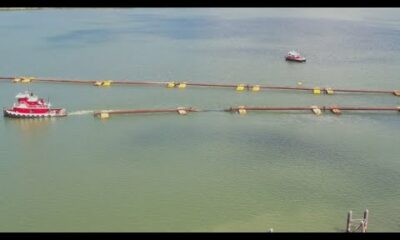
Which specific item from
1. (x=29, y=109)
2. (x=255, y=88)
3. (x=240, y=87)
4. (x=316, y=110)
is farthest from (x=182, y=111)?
(x=29, y=109)

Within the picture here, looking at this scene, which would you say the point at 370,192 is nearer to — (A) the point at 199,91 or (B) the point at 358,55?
(A) the point at 199,91

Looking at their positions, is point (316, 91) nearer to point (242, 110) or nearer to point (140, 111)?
point (242, 110)

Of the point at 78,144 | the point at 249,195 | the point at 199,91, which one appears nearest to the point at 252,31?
the point at 199,91

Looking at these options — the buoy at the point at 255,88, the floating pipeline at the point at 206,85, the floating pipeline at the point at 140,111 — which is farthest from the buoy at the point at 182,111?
the buoy at the point at 255,88

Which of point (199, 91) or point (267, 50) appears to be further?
point (267, 50)

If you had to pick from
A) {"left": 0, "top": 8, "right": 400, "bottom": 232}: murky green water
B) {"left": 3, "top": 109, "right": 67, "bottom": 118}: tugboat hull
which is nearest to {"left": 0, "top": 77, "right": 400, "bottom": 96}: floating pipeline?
{"left": 0, "top": 8, "right": 400, "bottom": 232}: murky green water

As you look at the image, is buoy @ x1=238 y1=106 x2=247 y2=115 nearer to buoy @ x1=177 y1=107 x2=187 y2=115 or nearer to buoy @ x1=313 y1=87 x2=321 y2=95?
buoy @ x1=177 y1=107 x2=187 y2=115
